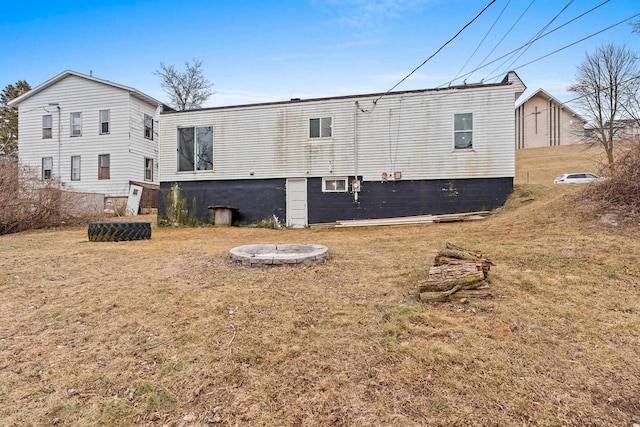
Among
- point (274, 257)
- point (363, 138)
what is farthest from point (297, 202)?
point (274, 257)

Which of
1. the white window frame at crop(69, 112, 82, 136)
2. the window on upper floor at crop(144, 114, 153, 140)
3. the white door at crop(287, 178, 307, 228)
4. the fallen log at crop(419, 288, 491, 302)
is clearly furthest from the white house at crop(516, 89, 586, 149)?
the white window frame at crop(69, 112, 82, 136)

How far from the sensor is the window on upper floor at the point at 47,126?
17.8 metres

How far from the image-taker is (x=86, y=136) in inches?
676

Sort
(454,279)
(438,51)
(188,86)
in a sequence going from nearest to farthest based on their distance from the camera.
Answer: (454,279), (438,51), (188,86)

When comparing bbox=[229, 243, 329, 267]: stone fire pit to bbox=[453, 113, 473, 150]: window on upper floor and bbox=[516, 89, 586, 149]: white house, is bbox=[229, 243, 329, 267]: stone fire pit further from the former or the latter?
bbox=[516, 89, 586, 149]: white house

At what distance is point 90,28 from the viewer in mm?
13820

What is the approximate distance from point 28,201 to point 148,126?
8804 millimetres

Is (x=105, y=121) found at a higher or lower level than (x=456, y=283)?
higher

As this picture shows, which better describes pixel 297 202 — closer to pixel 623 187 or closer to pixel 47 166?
pixel 623 187

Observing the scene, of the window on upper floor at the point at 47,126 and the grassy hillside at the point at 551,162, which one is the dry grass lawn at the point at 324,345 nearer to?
the window on upper floor at the point at 47,126

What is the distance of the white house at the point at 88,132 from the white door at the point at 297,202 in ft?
34.9

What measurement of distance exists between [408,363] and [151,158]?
65.2 feet

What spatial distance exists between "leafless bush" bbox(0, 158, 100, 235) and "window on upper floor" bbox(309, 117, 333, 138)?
9698mm

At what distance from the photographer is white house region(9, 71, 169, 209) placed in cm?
1686
